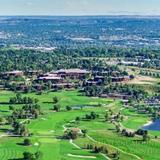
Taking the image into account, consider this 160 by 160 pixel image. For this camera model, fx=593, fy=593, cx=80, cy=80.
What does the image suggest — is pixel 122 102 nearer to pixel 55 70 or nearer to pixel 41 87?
pixel 41 87

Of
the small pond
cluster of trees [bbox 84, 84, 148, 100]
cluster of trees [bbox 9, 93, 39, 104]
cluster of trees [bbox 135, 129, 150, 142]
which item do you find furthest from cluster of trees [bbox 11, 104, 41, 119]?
cluster of trees [bbox 84, 84, 148, 100]

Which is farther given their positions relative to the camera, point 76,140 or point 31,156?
point 76,140

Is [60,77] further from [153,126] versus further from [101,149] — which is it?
[101,149]

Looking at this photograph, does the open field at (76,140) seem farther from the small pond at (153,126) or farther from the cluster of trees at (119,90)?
the cluster of trees at (119,90)

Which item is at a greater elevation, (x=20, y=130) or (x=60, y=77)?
(x=60, y=77)

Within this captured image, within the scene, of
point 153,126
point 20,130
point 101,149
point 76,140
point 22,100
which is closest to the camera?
point 101,149

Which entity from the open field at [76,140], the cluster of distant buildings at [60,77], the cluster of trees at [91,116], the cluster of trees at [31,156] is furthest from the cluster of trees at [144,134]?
the cluster of distant buildings at [60,77]

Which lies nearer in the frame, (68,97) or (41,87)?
(68,97)

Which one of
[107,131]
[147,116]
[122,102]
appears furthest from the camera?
[122,102]

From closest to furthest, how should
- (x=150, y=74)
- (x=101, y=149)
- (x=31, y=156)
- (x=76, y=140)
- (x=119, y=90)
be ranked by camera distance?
(x=31, y=156) < (x=101, y=149) < (x=76, y=140) < (x=119, y=90) < (x=150, y=74)

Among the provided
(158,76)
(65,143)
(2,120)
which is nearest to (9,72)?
(158,76)

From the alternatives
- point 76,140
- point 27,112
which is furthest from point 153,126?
point 27,112
